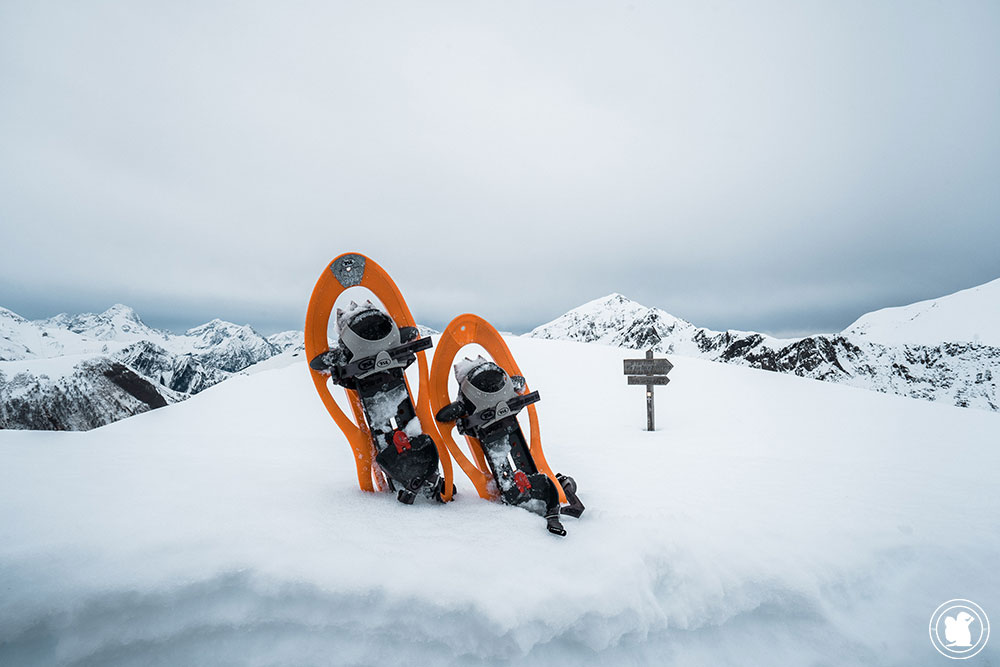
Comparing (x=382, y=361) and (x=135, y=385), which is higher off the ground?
(x=382, y=361)

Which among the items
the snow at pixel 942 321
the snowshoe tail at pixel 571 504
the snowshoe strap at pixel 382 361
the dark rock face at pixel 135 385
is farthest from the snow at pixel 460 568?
the snow at pixel 942 321

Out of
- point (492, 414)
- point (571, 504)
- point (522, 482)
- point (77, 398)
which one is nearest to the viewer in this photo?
point (571, 504)

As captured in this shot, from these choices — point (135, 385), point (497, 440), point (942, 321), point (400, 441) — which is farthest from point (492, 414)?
point (942, 321)

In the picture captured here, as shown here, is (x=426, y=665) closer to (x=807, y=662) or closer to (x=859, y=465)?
(x=807, y=662)

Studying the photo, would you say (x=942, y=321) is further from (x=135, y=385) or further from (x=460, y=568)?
(x=135, y=385)

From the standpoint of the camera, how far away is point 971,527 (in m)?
2.89

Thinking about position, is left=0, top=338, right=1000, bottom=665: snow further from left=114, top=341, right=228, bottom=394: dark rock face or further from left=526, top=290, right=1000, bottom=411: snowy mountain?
left=114, top=341, right=228, bottom=394: dark rock face

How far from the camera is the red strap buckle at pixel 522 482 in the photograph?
2.87m

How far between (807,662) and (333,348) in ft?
10.9

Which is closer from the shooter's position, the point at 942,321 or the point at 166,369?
the point at 942,321

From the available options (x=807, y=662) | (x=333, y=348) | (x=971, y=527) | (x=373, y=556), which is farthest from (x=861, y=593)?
(x=333, y=348)

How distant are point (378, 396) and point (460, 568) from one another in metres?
1.49

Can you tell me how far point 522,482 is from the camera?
2.88 metres

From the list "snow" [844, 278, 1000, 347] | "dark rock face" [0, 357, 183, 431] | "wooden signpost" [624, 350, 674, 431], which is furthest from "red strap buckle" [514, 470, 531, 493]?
"snow" [844, 278, 1000, 347]
